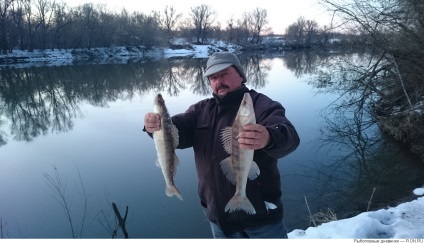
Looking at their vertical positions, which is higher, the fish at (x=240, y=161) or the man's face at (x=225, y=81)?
the man's face at (x=225, y=81)

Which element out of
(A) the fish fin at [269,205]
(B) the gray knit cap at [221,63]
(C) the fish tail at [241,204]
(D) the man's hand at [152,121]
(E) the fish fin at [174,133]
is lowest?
(A) the fish fin at [269,205]

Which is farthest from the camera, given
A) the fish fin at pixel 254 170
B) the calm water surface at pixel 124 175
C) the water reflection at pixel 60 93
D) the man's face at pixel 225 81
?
the water reflection at pixel 60 93

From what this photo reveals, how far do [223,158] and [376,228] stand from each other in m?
3.74

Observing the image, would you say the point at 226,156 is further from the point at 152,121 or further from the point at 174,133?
the point at 152,121

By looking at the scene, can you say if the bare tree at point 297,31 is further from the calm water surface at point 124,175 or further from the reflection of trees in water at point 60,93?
the calm water surface at point 124,175

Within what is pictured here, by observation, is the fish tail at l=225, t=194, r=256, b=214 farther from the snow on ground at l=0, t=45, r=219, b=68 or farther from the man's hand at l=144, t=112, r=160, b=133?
the snow on ground at l=0, t=45, r=219, b=68

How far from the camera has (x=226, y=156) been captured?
2619mm

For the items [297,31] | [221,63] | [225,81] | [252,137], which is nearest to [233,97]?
[225,81]

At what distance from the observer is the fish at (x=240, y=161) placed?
2059mm

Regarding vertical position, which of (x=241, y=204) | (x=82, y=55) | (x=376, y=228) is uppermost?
(x=82, y=55)

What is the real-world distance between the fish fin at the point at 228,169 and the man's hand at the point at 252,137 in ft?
1.31

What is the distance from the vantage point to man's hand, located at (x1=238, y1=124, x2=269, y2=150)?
6.47 ft

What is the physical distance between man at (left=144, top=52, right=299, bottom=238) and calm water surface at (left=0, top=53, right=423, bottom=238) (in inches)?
147

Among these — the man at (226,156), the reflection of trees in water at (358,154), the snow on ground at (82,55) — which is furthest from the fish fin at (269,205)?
the snow on ground at (82,55)
